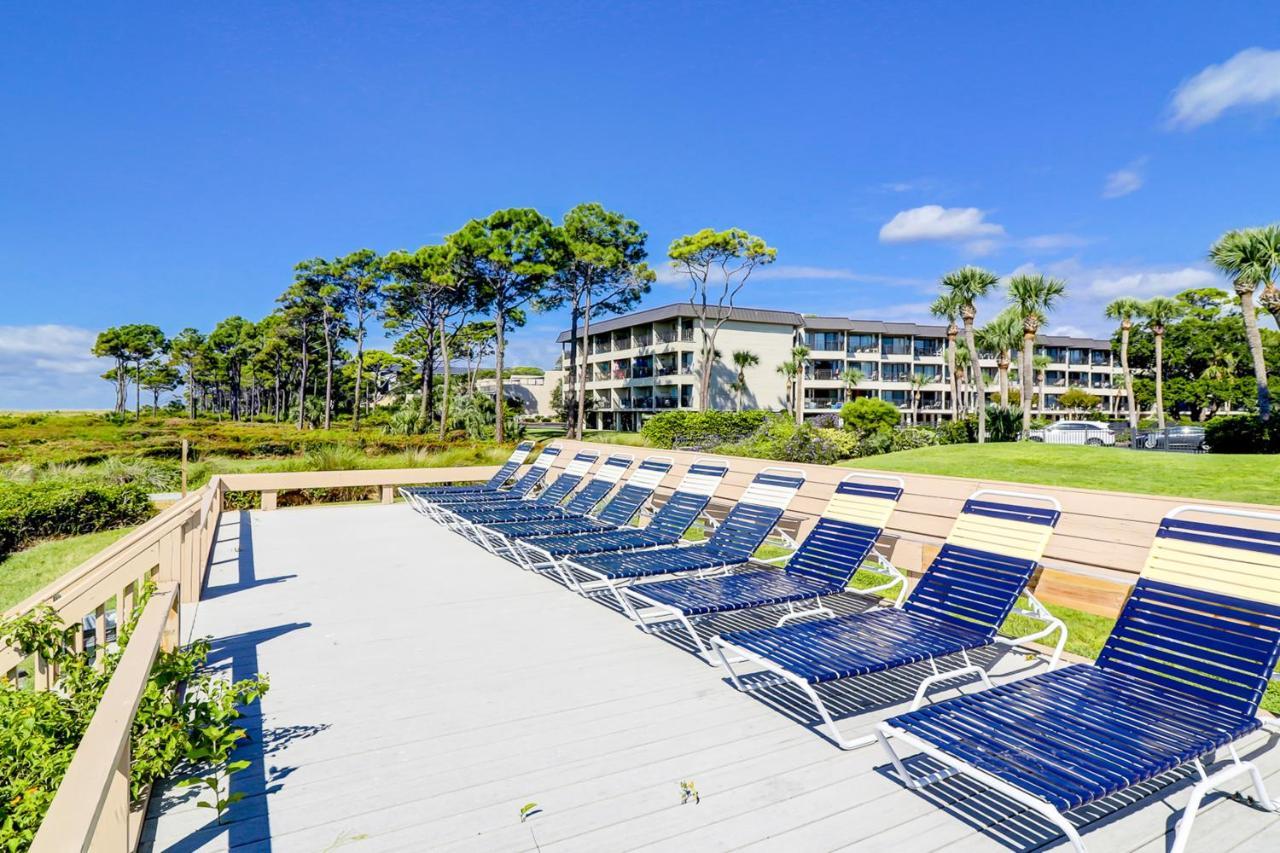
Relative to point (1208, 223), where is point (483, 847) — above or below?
below

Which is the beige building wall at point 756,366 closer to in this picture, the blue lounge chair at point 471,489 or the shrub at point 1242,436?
the shrub at point 1242,436

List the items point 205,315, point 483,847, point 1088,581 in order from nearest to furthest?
point 483,847 → point 1088,581 → point 205,315

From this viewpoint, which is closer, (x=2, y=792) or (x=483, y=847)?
(x=2, y=792)

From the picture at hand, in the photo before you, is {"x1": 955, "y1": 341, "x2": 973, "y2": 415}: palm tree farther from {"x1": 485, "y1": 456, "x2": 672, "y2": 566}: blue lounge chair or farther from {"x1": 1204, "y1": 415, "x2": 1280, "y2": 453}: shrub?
{"x1": 485, "y1": 456, "x2": 672, "y2": 566}: blue lounge chair

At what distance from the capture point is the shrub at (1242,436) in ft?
63.8

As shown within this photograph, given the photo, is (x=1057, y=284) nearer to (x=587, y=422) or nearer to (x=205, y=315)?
(x=587, y=422)

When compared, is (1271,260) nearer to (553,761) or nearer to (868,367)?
(553,761)

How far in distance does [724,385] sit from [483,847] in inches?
1752

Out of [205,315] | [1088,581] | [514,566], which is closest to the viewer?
[1088,581]

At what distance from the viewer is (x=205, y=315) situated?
53.9 meters

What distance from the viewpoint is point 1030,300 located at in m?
31.0

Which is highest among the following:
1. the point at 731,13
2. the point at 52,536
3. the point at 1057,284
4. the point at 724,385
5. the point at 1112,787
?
the point at 731,13

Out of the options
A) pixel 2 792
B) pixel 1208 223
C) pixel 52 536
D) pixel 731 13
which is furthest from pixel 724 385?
pixel 2 792

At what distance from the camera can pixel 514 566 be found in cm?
679
